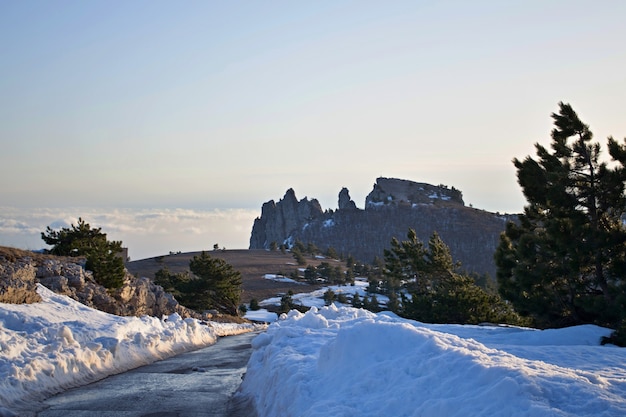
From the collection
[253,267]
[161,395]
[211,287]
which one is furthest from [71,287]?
[253,267]

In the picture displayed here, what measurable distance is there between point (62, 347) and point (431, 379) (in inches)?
446

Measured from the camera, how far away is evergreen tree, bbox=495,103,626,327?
17422mm

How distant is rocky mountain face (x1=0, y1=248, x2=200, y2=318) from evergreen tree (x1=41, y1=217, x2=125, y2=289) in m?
0.64

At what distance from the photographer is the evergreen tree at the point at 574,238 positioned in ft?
57.2

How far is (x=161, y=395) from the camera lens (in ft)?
42.3

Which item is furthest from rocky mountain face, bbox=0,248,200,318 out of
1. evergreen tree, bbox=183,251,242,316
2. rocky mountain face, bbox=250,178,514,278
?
rocky mountain face, bbox=250,178,514,278

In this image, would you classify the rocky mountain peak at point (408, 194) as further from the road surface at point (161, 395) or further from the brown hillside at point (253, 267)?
the road surface at point (161, 395)

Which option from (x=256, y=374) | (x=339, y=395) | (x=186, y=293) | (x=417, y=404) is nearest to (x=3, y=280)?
(x=256, y=374)

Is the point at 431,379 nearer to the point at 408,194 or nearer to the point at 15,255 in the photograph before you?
the point at 15,255

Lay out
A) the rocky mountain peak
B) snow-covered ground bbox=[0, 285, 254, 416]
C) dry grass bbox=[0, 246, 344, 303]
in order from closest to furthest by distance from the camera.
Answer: snow-covered ground bbox=[0, 285, 254, 416], dry grass bbox=[0, 246, 344, 303], the rocky mountain peak

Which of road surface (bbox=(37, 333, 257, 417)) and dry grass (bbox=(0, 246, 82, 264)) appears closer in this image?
road surface (bbox=(37, 333, 257, 417))

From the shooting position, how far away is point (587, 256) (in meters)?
17.6

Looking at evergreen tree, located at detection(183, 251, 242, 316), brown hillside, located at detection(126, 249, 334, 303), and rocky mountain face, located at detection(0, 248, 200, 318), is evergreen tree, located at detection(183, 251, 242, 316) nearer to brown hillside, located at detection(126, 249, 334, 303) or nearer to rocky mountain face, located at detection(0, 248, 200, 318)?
rocky mountain face, located at detection(0, 248, 200, 318)

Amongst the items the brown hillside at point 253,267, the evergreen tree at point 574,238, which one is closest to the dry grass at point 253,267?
the brown hillside at point 253,267
